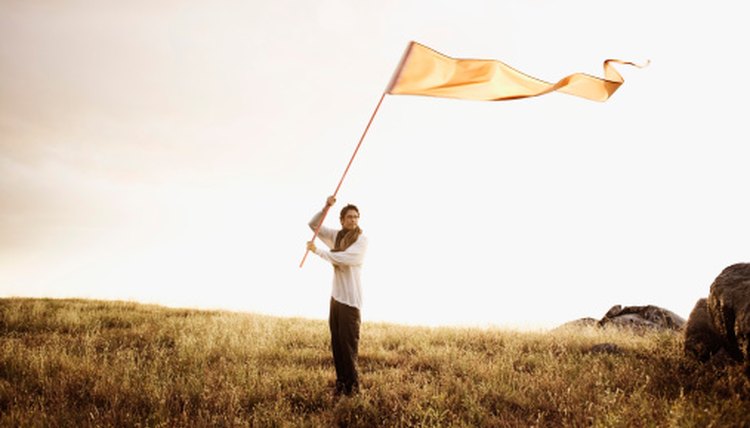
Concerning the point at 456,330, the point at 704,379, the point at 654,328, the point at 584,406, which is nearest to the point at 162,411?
the point at 584,406

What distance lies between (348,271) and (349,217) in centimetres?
81

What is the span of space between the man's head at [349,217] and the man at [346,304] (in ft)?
0.50

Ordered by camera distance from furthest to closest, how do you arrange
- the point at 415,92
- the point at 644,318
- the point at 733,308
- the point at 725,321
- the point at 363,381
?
the point at 644,318 < the point at 363,381 < the point at 415,92 < the point at 725,321 < the point at 733,308

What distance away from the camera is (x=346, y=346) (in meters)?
6.59

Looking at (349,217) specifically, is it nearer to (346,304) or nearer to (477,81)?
(346,304)

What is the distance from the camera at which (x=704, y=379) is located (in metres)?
6.37

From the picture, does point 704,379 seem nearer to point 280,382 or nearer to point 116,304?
point 280,382

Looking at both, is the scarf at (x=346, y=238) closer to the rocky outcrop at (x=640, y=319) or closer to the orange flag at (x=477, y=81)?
the orange flag at (x=477, y=81)

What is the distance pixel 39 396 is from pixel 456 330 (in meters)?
8.86

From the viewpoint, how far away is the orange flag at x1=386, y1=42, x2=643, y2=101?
22.7 feet

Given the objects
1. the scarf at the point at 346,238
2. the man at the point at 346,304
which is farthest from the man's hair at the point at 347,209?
the man at the point at 346,304

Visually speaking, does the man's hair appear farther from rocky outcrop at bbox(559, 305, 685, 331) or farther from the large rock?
rocky outcrop at bbox(559, 305, 685, 331)

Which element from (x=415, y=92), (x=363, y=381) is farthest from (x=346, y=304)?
(x=415, y=92)

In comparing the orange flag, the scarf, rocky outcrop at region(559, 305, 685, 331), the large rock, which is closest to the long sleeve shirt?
the scarf
